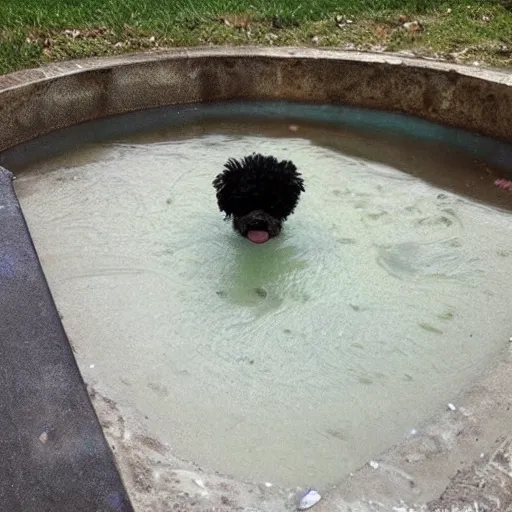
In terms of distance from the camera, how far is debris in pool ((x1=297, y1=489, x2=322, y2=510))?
6.17 feet

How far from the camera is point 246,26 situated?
5863 millimetres

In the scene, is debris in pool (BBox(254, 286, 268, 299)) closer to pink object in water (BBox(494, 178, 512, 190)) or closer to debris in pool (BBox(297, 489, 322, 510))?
debris in pool (BBox(297, 489, 322, 510))

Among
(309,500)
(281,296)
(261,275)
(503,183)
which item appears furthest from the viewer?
(503,183)

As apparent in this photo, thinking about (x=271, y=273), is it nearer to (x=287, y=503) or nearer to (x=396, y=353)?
(x=396, y=353)

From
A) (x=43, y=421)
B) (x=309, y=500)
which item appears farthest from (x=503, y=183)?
(x=43, y=421)

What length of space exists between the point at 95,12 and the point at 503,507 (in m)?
5.07

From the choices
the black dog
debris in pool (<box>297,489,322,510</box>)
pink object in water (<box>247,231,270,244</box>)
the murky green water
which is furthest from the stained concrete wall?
debris in pool (<box>297,489,322,510</box>)

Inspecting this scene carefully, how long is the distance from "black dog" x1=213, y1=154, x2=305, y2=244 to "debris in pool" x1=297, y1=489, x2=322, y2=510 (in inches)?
64.4

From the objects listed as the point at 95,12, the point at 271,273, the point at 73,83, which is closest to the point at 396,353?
the point at 271,273

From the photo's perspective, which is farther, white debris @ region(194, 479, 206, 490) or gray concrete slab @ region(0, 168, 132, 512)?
white debris @ region(194, 479, 206, 490)

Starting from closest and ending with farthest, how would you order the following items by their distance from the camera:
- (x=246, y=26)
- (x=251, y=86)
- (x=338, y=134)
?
1. (x=338, y=134)
2. (x=251, y=86)
3. (x=246, y=26)

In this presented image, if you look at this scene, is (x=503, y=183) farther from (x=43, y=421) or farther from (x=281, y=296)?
(x=43, y=421)

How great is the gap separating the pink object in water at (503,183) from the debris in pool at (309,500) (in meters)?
2.94

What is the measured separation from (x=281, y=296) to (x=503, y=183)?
2.02 meters
